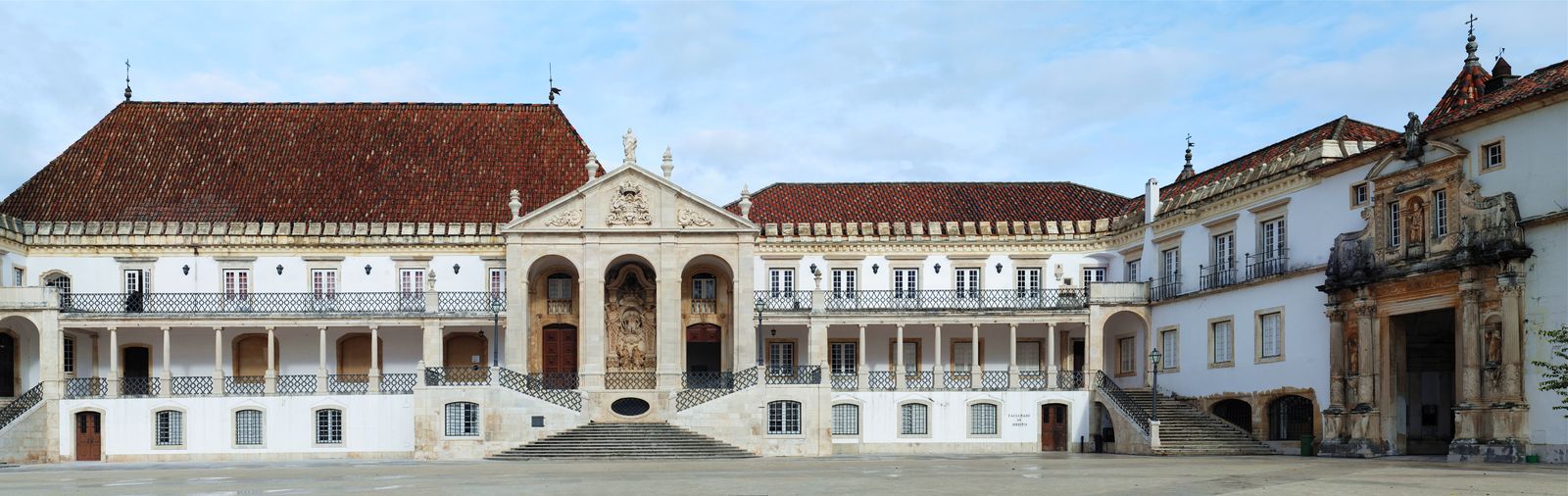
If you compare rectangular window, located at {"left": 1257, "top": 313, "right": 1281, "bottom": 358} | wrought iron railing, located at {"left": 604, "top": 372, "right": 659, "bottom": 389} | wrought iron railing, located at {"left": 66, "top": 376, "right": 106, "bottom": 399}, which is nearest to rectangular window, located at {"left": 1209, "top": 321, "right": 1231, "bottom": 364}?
rectangular window, located at {"left": 1257, "top": 313, "right": 1281, "bottom": 358}

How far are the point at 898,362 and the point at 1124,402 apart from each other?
260 inches

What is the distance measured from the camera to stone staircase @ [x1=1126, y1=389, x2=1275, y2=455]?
38.8m

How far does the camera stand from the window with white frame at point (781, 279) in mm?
48906

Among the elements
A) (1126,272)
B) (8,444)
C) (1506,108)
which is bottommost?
(8,444)

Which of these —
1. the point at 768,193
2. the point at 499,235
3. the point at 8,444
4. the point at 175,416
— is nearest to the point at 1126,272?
the point at 768,193

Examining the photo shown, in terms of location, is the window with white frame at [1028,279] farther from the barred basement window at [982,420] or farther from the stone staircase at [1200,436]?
the stone staircase at [1200,436]

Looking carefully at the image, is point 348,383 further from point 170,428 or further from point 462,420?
point 462,420

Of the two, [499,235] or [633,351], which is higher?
[499,235]

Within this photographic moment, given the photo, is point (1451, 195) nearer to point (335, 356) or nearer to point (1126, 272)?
point (1126, 272)

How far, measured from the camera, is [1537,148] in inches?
1216

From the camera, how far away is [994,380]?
149 ft

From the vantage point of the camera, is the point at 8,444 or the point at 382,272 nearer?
the point at 8,444

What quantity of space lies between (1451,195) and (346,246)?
2990 centimetres

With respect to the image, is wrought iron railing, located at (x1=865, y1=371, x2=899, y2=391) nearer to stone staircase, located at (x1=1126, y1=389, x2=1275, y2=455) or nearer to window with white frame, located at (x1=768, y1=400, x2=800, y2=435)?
window with white frame, located at (x1=768, y1=400, x2=800, y2=435)
